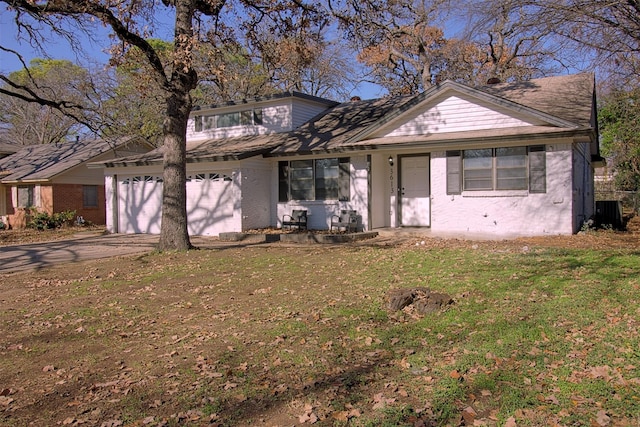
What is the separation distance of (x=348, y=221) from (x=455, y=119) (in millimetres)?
4459

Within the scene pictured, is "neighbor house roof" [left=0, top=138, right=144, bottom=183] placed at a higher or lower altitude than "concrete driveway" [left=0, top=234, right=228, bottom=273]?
higher

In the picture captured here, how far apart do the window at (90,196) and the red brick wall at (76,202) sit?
0.53 ft

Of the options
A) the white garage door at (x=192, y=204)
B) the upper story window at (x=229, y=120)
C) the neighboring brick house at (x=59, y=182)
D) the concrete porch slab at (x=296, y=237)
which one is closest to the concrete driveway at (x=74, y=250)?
the concrete porch slab at (x=296, y=237)

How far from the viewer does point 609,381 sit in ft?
14.5

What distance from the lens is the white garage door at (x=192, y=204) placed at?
60.4 ft

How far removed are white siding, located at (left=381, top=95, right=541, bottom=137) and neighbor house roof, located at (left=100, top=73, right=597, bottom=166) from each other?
26cm

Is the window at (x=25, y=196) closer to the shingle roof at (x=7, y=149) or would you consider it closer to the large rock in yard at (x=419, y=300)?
the shingle roof at (x=7, y=149)

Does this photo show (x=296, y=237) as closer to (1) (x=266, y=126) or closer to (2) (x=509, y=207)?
(2) (x=509, y=207)

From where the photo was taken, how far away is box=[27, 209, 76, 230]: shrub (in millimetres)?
25672

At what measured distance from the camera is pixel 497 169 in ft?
47.0

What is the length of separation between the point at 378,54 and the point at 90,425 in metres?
31.5

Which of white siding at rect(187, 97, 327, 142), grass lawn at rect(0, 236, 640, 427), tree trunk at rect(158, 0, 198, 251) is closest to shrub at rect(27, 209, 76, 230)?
white siding at rect(187, 97, 327, 142)

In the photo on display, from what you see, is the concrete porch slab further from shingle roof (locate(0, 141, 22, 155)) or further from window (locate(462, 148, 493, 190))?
shingle roof (locate(0, 141, 22, 155))

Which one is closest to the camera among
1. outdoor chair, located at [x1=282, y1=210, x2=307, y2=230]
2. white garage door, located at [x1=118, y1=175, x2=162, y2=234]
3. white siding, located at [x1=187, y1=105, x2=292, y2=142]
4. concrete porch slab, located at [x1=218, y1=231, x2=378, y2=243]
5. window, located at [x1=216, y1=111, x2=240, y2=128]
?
concrete porch slab, located at [x1=218, y1=231, x2=378, y2=243]
